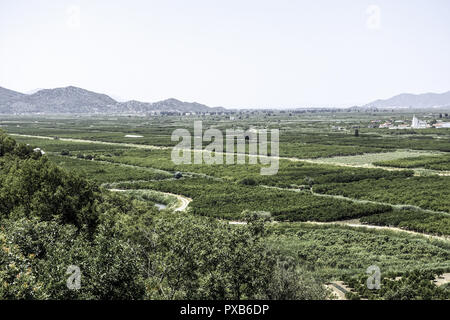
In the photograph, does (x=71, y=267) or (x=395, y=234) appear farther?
(x=395, y=234)

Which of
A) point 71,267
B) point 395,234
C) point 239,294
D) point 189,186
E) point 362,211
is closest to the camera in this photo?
point 71,267

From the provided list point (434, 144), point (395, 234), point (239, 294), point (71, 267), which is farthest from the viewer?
point (434, 144)

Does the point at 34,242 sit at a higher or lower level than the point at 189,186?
higher

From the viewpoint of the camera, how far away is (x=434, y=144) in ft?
346

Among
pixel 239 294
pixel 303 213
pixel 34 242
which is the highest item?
pixel 34 242

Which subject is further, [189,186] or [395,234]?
[189,186]

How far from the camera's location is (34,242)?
18.0m
